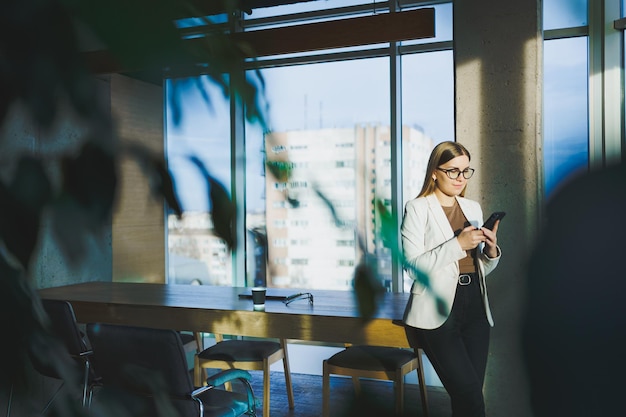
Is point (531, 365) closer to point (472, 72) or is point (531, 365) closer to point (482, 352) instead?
point (482, 352)

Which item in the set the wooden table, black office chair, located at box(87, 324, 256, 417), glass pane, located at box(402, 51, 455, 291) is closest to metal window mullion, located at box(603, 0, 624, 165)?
glass pane, located at box(402, 51, 455, 291)

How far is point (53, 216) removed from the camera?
0.27 metres

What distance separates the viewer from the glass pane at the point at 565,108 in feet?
14.4

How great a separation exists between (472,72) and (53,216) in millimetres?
2994

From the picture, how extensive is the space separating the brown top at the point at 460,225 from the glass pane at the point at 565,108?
202 centimetres

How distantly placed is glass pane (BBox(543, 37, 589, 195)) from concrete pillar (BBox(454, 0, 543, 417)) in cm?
155

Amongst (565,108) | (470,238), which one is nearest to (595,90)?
(565,108)

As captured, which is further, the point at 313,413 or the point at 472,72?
the point at 313,413

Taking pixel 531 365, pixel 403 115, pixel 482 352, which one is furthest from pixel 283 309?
pixel 403 115

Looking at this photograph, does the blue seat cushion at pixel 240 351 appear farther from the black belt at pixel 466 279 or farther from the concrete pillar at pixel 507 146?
the black belt at pixel 466 279

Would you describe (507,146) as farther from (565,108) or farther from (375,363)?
(565,108)

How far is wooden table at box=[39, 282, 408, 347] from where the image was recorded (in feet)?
8.90

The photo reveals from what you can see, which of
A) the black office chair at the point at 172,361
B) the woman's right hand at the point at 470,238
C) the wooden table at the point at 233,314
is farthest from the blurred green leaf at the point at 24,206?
the wooden table at the point at 233,314

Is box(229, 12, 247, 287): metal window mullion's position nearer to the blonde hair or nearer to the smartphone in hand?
the smartphone in hand
